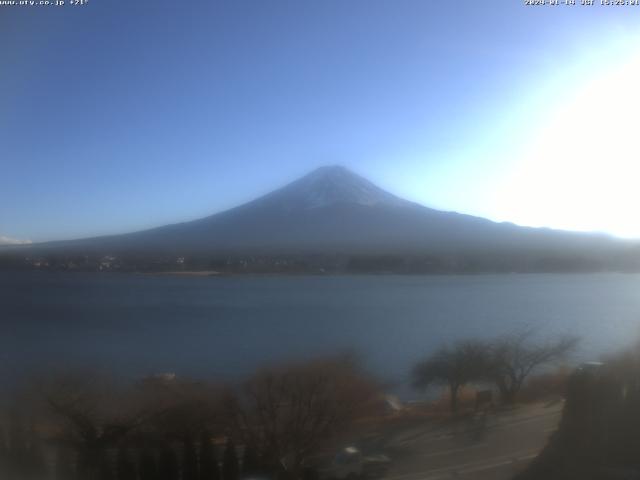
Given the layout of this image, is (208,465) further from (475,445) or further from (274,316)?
(475,445)

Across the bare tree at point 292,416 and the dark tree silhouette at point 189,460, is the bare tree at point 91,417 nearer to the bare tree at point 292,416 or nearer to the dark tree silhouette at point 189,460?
the dark tree silhouette at point 189,460

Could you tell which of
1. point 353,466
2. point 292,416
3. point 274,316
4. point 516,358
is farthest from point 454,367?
point 274,316

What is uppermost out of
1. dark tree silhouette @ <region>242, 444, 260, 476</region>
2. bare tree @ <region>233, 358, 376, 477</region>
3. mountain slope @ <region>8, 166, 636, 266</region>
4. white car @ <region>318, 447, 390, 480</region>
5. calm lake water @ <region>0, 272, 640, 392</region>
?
mountain slope @ <region>8, 166, 636, 266</region>

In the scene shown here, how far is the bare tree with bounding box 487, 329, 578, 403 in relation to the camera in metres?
2.66

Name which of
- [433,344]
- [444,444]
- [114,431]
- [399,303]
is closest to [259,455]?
[114,431]

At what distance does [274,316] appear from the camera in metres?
3.01

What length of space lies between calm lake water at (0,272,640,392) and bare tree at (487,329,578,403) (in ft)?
0.26

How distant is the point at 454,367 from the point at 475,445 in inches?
14.8

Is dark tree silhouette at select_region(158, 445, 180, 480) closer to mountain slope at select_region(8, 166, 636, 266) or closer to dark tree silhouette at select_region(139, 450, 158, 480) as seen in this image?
dark tree silhouette at select_region(139, 450, 158, 480)

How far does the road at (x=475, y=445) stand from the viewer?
2.34m

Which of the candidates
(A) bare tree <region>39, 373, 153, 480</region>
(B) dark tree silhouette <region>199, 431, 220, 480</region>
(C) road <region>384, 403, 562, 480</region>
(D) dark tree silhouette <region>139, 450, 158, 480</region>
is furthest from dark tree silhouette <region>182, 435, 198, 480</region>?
(C) road <region>384, 403, 562, 480</region>

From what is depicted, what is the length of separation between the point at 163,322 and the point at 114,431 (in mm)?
768

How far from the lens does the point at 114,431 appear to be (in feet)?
7.73

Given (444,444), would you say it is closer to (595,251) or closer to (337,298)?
(337,298)
